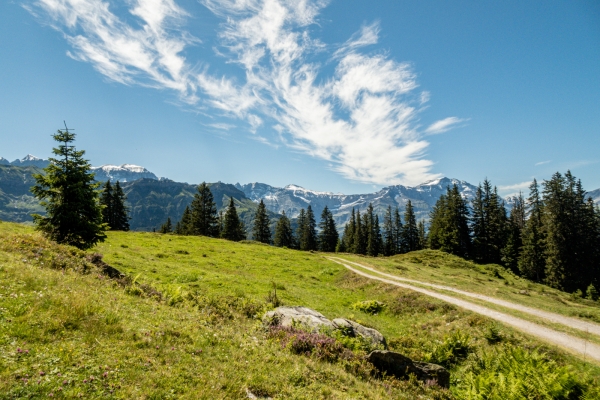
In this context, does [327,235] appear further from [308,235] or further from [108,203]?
[108,203]

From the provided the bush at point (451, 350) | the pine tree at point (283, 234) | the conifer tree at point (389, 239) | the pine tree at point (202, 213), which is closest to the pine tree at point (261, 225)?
the pine tree at point (283, 234)

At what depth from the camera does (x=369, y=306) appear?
22.7 m

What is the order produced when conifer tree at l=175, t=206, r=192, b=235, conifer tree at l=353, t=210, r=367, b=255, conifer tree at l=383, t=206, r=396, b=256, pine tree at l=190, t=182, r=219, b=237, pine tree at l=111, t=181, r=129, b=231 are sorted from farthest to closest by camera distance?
1. conifer tree at l=383, t=206, r=396, b=256
2. conifer tree at l=353, t=210, r=367, b=255
3. conifer tree at l=175, t=206, r=192, b=235
4. pine tree at l=190, t=182, r=219, b=237
5. pine tree at l=111, t=181, r=129, b=231

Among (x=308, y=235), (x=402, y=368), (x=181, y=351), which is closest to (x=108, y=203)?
(x=308, y=235)

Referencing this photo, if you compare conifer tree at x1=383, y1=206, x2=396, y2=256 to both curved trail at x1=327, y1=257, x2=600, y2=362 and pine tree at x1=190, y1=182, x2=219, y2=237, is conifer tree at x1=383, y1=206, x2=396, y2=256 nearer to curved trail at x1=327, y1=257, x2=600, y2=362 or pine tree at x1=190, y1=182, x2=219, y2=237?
pine tree at x1=190, y1=182, x2=219, y2=237

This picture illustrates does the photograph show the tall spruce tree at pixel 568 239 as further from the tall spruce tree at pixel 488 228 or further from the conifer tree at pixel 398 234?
the conifer tree at pixel 398 234

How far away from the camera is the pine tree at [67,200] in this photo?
792 inches

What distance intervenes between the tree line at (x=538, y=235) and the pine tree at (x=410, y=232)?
45.2 feet

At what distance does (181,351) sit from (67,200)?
768 inches

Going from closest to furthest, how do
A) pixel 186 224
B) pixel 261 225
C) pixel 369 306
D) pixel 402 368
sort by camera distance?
pixel 402 368 → pixel 369 306 → pixel 186 224 → pixel 261 225

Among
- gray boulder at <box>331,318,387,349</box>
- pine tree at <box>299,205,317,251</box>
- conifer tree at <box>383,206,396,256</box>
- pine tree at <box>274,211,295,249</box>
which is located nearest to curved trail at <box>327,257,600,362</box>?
gray boulder at <box>331,318,387,349</box>

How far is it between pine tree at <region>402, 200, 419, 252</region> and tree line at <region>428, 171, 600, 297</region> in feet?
45.2

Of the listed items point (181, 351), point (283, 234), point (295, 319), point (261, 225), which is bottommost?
point (295, 319)

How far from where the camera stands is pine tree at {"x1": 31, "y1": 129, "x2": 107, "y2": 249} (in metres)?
20.1
